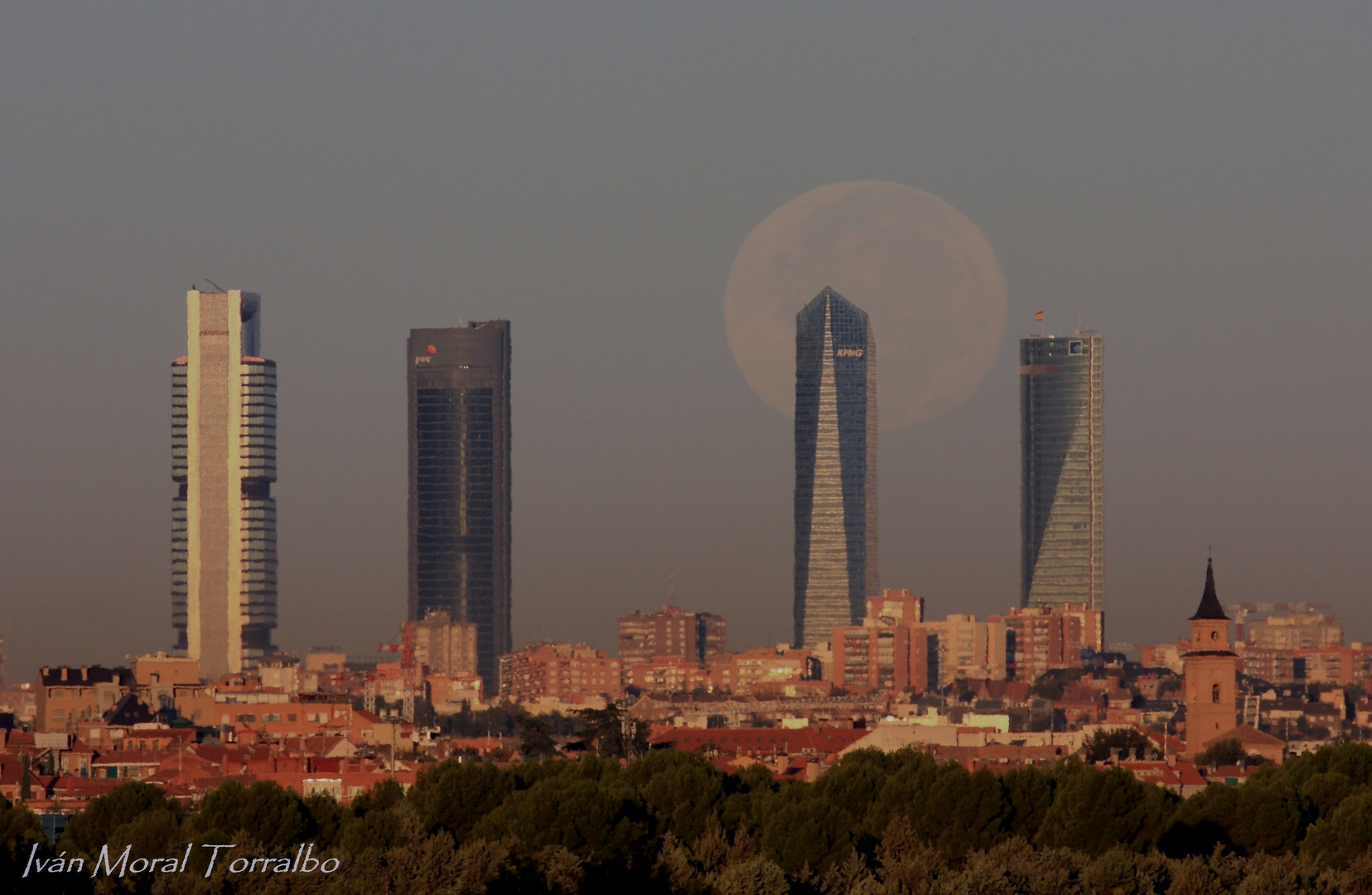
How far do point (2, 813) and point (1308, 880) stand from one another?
32.5m

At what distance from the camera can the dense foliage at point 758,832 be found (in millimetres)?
65000

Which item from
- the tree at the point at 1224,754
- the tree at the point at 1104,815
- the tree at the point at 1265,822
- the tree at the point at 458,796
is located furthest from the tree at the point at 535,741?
the tree at the point at 1265,822

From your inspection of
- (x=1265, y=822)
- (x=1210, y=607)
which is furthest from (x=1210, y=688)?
(x=1265, y=822)

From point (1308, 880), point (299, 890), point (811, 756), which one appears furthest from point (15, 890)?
point (811, 756)

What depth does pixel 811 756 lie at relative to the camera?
14612 cm

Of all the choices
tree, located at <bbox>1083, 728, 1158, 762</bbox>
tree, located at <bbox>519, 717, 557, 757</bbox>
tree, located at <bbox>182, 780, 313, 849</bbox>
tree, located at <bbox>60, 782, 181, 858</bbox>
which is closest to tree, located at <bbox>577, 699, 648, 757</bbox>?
tree, located at <bbox>519, 717, 557, 757</bbox>

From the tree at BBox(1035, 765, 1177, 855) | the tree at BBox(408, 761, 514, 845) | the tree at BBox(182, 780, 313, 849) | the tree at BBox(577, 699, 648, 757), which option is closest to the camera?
the tree at BBox(182, 780, 313, 849)

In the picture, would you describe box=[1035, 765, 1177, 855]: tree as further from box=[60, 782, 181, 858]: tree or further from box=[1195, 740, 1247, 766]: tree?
box=[1195, 740, 1247, 766]: tree

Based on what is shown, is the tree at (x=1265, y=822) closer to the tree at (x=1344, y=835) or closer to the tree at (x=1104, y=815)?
the tree at (x=1104, y=815)

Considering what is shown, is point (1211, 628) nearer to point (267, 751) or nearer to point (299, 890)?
point (267, 751)

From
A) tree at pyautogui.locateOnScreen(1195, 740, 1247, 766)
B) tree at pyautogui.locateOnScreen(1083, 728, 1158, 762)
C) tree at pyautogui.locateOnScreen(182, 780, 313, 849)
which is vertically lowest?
tree at pyautogui.locateOnScreen(1083, 728, 1158, 762)

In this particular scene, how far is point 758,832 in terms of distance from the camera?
7656cm

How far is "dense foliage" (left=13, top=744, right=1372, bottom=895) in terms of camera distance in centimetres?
6500

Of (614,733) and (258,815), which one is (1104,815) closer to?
(258,815)
